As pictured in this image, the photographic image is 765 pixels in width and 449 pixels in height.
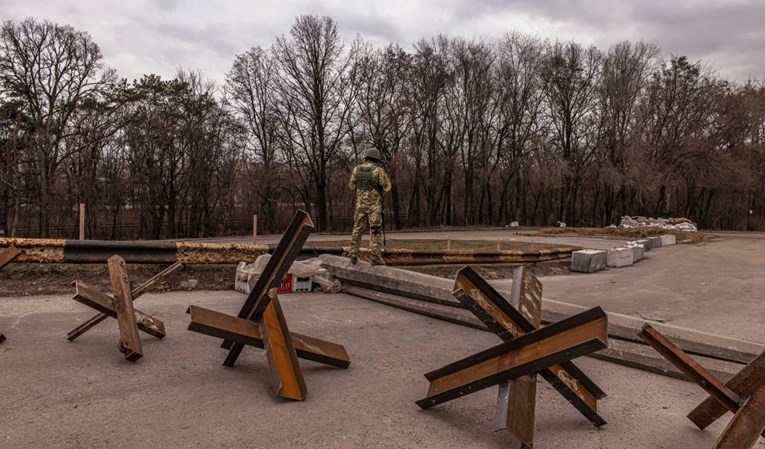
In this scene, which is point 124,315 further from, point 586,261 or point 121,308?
point 586,261

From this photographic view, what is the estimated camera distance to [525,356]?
269 centimetres

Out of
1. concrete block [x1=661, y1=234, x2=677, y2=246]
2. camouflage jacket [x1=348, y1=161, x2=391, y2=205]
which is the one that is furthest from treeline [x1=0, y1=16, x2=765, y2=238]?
camouflage jacket [x1=348, y1=161, x2=391, y2=205]

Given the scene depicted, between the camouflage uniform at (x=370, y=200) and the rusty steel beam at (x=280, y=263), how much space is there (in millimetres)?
4099

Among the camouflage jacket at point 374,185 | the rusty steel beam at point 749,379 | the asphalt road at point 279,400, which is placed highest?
the camouflage jacket at point 374,185

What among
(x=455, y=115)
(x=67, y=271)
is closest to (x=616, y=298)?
(x=67, y=271)

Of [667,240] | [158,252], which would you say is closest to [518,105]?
[667,240]

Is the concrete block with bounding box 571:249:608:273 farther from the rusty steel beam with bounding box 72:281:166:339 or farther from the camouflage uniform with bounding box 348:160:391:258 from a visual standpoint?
the rusty steel beam with bounding box 72:281:166:339

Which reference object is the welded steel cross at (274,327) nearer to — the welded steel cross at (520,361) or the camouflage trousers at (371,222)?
the welded steel cross at (520,361)

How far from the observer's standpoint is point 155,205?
3512 centimetres

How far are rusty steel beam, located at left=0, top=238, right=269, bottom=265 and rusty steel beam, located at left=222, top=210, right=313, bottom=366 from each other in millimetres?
4548

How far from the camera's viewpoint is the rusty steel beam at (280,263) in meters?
3.49

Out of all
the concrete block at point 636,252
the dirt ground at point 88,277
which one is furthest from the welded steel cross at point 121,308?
the concrete block at point 636,252

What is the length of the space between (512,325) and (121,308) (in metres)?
3.25

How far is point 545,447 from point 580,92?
44806 millimetres
